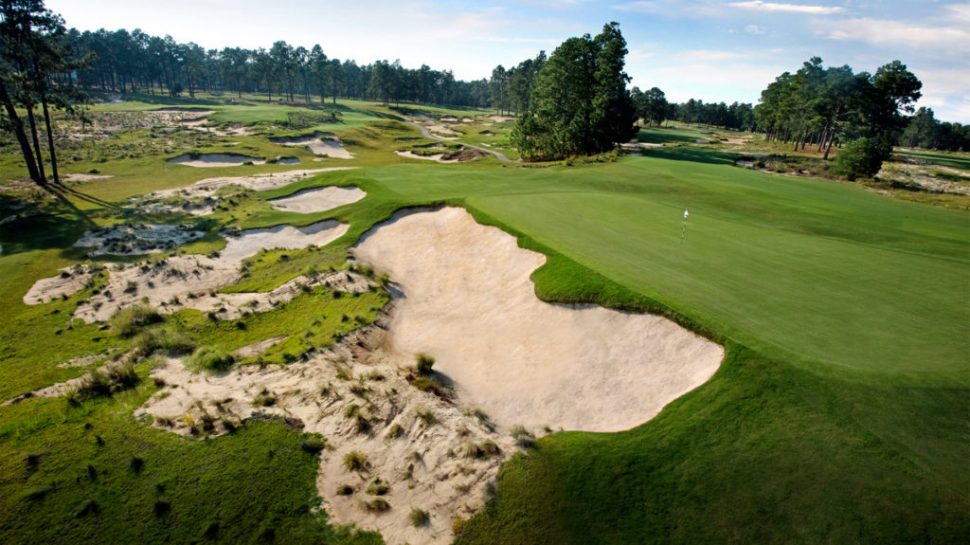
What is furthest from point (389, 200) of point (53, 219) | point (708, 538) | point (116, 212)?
point (708, 538)

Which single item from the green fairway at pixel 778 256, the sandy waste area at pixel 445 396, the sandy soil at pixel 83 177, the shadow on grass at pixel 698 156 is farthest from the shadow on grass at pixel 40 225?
the shadow on grass at pixel 698 156

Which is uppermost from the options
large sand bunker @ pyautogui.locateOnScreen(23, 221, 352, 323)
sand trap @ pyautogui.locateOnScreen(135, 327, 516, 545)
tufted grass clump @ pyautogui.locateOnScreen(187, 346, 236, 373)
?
sand trap @ pyautogui.locateOnScreen(135, 327, 516, 545)

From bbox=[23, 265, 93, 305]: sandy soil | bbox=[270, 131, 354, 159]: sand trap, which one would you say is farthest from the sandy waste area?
bbox=[270, 131, 354, 159]: sand trap

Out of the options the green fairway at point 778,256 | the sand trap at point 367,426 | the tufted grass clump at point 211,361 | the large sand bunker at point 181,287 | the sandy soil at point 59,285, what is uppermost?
the green fairway at point 778,256

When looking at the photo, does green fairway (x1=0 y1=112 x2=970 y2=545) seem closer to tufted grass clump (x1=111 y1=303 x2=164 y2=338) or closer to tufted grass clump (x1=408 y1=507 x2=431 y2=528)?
tufted grass clump (x1=111 y1=303 x2=164 y2=338)

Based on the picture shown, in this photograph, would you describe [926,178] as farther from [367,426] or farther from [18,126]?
[18,126]

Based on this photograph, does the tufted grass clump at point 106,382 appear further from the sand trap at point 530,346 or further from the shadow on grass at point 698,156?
the shadow on grass at point 698,156

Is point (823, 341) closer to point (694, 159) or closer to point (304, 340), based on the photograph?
point (304, 340)
